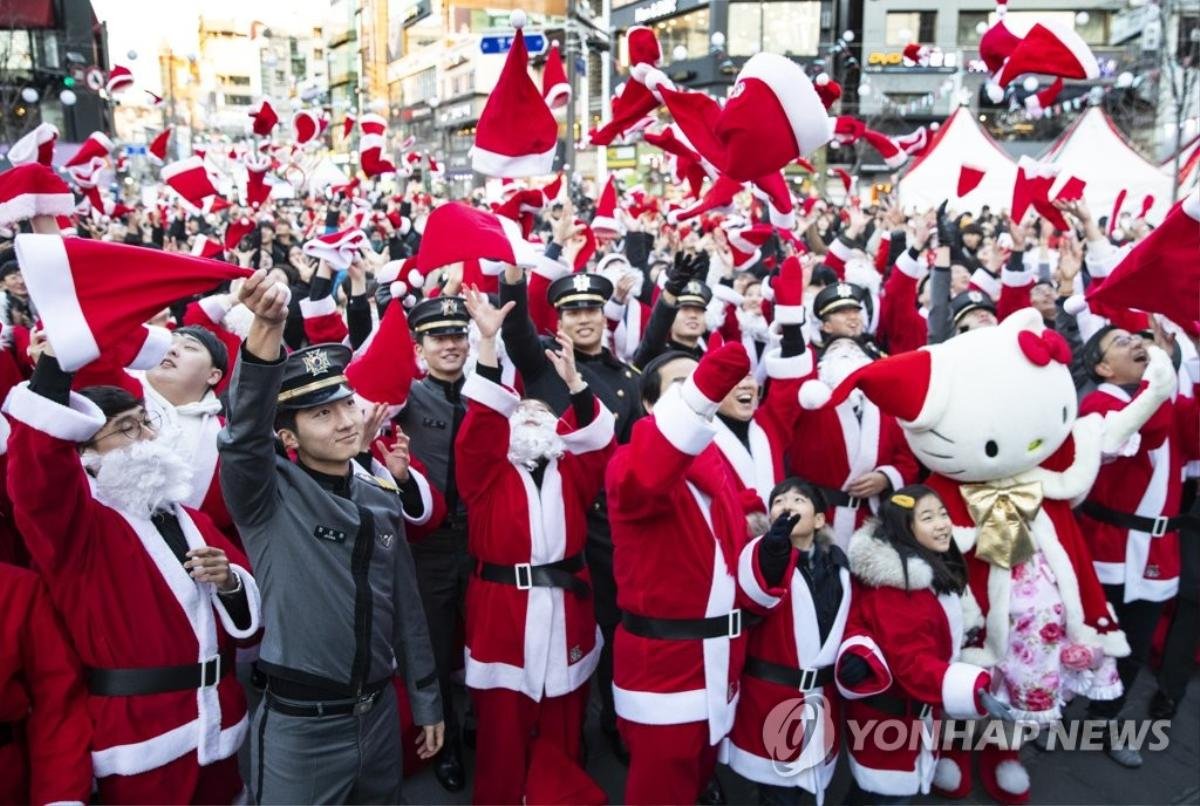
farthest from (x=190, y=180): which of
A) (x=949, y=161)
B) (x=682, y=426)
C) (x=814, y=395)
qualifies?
(x=949, y=161)

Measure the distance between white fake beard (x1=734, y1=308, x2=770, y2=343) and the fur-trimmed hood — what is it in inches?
97.4

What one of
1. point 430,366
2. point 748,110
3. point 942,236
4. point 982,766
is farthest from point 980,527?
point 942,236

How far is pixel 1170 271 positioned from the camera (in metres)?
3.09

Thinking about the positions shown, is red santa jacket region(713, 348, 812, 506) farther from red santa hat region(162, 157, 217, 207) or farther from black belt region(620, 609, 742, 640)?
red santa hat region(162, 157, 217, 207)

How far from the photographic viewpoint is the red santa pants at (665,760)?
120 inches

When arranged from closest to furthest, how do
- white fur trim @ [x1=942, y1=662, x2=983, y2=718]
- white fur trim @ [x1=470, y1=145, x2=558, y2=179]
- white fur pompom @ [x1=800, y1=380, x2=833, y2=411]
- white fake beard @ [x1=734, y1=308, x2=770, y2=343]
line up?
white fur trim @ [x1=942, y1=662, x2=983, y2=718], white fur pompom @ [x1=800, y1=380, x2=833, y2=411], white fur trim @ [x1=470, y1=145, x2=558, y2=179], white fake beard @ [x1=734, y1=308, x2=770, y2=343]

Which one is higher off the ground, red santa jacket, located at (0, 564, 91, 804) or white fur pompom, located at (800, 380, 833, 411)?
white fur pompom, located at (800, 380, 833, 411)

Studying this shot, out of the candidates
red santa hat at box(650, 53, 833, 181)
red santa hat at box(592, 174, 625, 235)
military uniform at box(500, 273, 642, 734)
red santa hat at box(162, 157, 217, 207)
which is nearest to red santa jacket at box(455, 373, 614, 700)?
military uniform at box(500, 273, 642, 734)

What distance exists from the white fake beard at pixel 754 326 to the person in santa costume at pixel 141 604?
371cm

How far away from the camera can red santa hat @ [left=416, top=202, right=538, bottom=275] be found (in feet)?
11.6

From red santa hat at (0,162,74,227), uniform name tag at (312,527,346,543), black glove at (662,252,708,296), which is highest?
red santa hat at (0,162,74,227)

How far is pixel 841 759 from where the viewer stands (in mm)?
4035

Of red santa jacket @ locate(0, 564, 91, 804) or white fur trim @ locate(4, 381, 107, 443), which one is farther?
red santa jacket @ locate(0, 564, 91, 804)

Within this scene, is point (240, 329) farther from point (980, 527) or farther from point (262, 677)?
point (980, 527)
